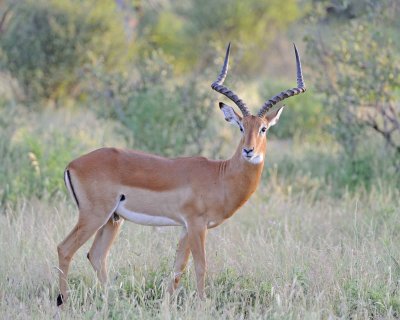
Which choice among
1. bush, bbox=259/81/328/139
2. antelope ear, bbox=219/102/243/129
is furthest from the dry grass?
bush, bbox=259/81/328/139

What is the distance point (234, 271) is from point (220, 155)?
425 centimetres

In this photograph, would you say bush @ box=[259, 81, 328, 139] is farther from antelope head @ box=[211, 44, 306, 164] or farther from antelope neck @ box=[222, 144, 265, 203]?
antelope neck @ box=[222, 144, 265, 203]

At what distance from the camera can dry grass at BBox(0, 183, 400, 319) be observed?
15.8 feet

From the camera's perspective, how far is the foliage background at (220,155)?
17.0ft

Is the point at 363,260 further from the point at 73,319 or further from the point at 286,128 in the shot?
the point at 286,128

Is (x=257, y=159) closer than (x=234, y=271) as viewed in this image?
Yes

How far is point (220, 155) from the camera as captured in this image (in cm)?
969

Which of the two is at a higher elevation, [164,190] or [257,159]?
[257,159]

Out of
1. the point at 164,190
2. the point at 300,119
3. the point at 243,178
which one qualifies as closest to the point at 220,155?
the point at 300,119

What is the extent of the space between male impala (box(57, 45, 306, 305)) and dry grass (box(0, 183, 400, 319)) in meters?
0.25

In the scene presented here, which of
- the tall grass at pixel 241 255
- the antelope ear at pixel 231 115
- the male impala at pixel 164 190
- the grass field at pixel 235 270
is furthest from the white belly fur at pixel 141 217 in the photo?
the antelope ear at pixel 231 115

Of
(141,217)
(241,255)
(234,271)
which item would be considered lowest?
(234,271)

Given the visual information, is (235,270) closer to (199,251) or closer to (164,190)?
(199,251)

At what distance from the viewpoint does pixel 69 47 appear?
13.4 metres
